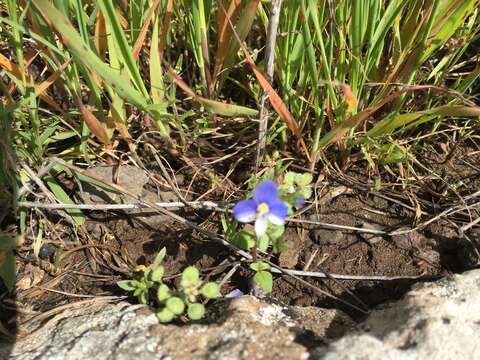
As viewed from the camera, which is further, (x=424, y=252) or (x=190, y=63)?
(x=190, y=63)

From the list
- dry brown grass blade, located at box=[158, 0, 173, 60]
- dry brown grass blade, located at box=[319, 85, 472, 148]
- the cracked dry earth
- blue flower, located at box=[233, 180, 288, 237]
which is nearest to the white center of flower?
blue flower, located at box=[233, 180, 288, 237]

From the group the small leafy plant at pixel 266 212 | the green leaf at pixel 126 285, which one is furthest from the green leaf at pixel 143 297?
the small leafy plant at pixel 266 212

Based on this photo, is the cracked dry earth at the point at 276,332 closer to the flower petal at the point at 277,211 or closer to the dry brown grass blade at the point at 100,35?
the flower petal at the point at 277,211

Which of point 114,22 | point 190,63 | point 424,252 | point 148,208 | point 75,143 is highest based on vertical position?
point 114,22

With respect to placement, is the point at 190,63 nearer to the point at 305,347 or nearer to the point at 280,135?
the point at 280,135

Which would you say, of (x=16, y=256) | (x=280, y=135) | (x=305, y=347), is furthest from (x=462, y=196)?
(x=16, y=256)

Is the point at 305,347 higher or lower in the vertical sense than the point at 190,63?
lower

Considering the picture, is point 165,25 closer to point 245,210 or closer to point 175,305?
point 245,210

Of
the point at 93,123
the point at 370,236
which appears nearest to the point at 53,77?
the point at 93,123
